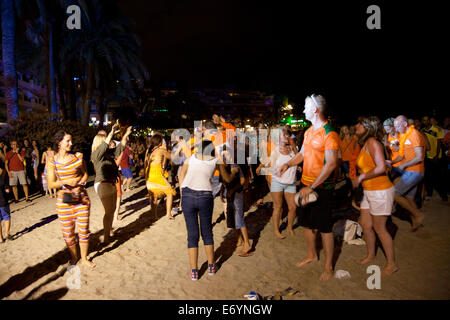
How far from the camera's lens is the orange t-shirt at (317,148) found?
12.0 feet

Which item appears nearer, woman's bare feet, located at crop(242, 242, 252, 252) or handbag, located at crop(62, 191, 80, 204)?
handbag, located at crop(62, 191, 80, 204)

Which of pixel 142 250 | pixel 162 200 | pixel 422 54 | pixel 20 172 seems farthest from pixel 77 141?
pixel 422 54

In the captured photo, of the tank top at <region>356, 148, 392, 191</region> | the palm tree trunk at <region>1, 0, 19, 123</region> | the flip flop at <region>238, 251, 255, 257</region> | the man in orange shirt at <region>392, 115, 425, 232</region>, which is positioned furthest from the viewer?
the palm tree trunk at <region>1, 0, 19, 123</region>

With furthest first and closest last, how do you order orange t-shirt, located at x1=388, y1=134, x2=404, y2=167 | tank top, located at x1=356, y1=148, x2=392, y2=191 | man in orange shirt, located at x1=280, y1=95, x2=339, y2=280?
orange t-shirt, located at x1=388, y1=134, x2=404, y2=167
tank top, located at x1=356, y1=148, x2=392, y2=191
man in orange shirt, located at x1=280, y1=95, x2=339, y2=280

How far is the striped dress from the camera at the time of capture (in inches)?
166

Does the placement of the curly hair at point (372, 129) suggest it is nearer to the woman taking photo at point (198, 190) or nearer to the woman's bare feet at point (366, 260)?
the woman's bare feet at point (366, 260)

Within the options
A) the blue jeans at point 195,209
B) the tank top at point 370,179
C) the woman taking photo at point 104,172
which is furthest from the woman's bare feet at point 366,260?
the woman taking photo at point 104,172

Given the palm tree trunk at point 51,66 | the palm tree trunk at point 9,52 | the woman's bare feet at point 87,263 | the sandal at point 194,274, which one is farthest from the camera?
the palm tree trunk at point 51,66

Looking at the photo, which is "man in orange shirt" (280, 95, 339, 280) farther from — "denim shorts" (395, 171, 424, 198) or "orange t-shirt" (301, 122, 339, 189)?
"denim shorts" (395, 171, 424, 198)

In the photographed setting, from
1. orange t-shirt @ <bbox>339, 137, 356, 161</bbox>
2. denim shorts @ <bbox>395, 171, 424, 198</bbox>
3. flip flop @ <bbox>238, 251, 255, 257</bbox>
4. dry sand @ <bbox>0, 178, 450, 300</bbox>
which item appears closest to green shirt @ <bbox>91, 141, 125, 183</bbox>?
dry sand @ <bbox>0, 178, 450, 300</bbox>

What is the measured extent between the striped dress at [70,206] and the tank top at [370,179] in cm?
401

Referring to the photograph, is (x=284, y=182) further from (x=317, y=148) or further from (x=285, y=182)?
(x=317, y=148)

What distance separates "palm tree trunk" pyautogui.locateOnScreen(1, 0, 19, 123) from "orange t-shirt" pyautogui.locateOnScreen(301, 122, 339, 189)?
57.3 ft

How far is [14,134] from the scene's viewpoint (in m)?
12.7
